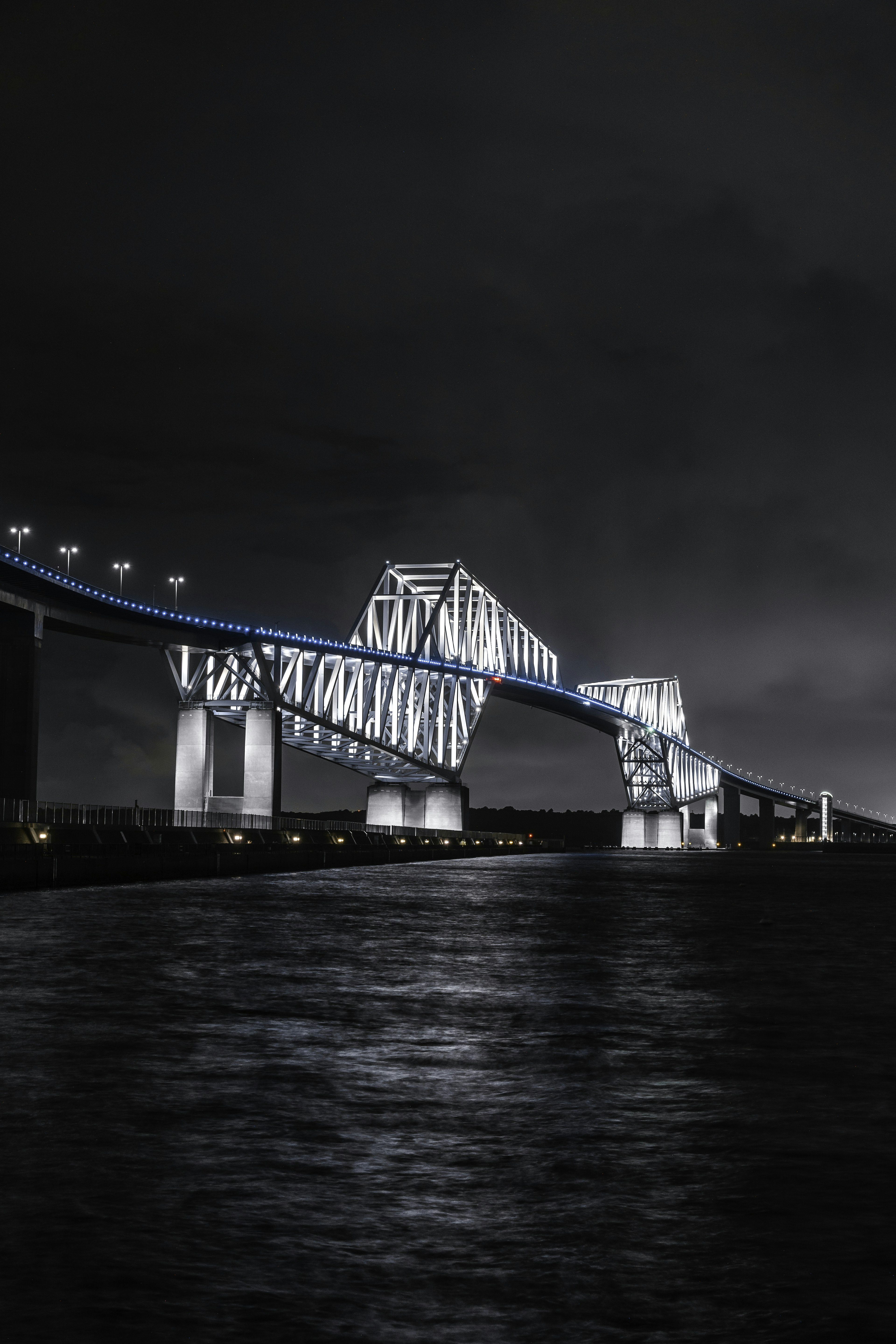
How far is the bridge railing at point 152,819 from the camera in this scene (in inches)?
2069

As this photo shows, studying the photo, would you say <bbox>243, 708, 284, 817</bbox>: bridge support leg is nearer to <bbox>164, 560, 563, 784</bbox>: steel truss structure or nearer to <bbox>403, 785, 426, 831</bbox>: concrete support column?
<bbox>164, 560, 563, 784</bbox>: steel truss structure

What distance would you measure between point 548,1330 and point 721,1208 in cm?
175

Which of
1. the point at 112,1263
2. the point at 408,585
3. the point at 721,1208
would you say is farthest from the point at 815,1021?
the point at 408,585

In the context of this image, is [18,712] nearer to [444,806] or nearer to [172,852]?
[172,852]

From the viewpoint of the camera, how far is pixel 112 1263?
508 centimetres

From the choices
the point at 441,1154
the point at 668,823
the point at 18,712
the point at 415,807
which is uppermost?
the point at 18,712

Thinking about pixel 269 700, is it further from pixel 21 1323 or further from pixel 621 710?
pixel 21 1323

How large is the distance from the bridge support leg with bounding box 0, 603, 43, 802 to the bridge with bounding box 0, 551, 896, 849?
8 centimetres

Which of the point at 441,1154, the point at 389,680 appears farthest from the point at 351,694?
the point at 441,1154

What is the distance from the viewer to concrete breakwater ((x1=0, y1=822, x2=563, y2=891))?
40.8 meters

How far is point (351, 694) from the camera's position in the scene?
12638cm

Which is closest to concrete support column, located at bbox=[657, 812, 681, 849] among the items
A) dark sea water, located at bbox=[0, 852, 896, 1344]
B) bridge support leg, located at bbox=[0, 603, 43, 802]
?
bridge support leg, located at bbox=[0, 603, 43, 802]

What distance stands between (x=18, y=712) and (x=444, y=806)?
72.9 meters

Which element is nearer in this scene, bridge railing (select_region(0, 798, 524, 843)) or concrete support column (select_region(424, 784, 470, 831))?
bridge railing (select_region(0, 798, 524, 843))
